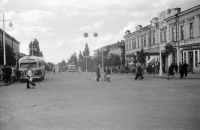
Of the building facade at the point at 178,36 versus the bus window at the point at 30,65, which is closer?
the bus window at the point at 30,65

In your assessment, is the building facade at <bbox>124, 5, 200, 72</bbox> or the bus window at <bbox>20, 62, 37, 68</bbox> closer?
the bus window at <bbox>20, 62, 37, 68</bbox>

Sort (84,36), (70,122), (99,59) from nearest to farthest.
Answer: (70,122) < (84,36) < (99,59)

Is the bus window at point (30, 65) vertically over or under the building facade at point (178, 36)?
under

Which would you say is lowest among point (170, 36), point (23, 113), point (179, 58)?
point (23, 113)

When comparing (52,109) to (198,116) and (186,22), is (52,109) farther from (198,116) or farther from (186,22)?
(186,22)

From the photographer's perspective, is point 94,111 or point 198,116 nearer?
point 198,116

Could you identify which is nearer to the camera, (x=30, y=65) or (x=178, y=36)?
(x=30, y=65)

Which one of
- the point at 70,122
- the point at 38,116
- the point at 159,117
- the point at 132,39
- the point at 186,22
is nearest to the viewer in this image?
the point at 70,122

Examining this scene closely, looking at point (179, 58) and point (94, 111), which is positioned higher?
point (179, 58)

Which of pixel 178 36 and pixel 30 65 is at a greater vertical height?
pixel 178 36

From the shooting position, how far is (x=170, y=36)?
45.6 meters

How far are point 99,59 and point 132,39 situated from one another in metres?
23.8

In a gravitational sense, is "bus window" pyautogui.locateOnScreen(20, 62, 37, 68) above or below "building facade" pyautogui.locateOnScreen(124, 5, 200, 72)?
below

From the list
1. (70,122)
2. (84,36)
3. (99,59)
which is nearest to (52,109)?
(70,122)
